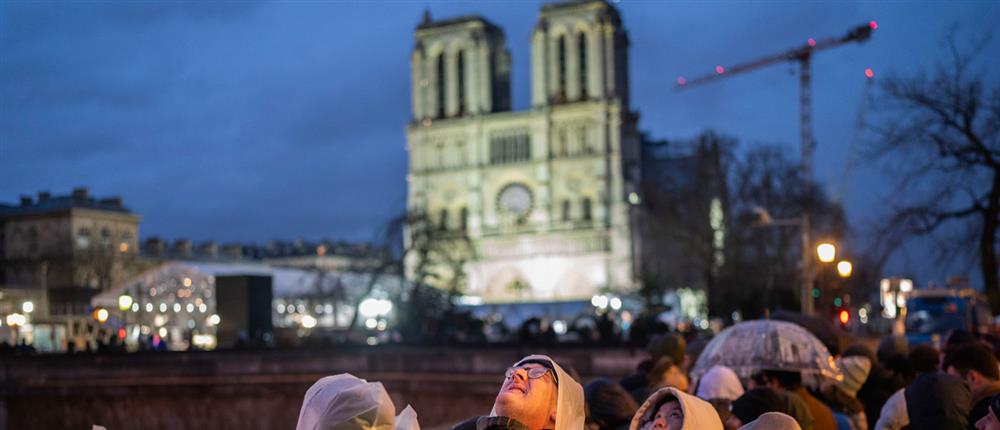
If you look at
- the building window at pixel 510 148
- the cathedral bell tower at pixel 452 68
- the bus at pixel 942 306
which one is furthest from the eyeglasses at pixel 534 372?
the cathedral bell tower at pixel 452 68

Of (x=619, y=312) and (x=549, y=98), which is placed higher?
(x=549, y=98)

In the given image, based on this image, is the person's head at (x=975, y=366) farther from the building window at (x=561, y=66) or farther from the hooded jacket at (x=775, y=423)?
the building window at (x=561, y=66)

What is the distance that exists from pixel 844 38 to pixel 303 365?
61.0 metres

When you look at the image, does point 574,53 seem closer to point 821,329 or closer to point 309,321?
point 309,321

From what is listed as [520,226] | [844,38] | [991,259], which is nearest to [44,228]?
[520,226]

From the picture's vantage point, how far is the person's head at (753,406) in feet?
24.4

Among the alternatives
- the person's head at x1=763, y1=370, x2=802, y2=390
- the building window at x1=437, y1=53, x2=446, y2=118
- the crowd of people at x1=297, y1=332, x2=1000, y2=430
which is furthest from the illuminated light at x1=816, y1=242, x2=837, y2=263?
the building window at x1=437, y1=53, x2=446, y2=118

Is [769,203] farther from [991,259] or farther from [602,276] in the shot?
[602,276]

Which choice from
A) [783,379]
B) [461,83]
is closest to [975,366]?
[783,379]

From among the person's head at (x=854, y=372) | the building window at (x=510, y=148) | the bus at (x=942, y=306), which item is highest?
the building window at (x=510, y=148)

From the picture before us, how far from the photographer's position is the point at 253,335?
3538cm

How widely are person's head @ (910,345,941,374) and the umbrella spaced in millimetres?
677

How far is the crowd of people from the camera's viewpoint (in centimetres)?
477

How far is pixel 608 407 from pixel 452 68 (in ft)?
311
